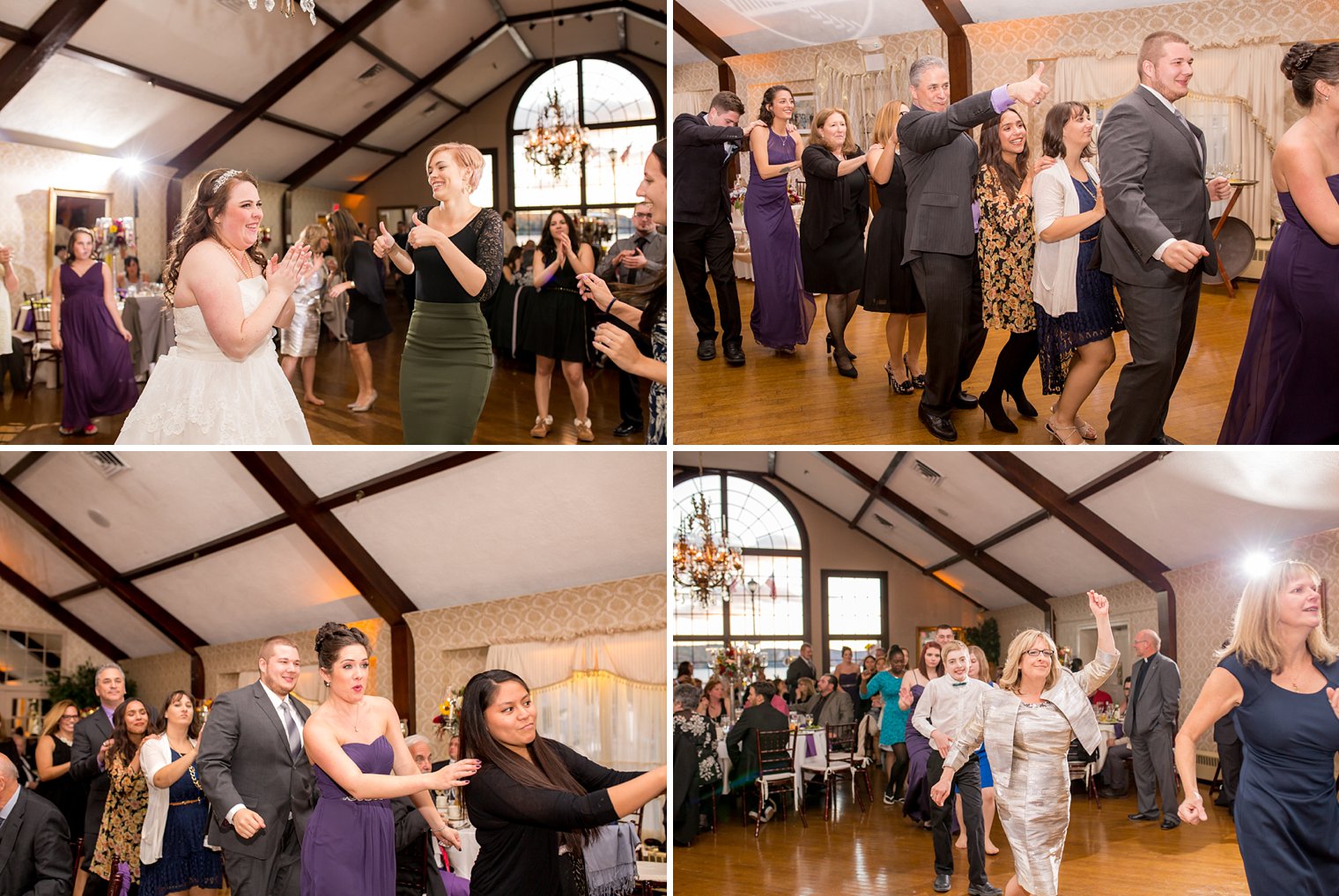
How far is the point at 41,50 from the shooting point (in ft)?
11.3

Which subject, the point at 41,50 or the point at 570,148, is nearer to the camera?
the point at 570,148

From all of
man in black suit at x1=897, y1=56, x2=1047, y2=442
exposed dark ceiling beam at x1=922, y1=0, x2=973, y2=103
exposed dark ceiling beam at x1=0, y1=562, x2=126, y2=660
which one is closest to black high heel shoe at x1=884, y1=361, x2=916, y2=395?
man in black suit at x1=897, y1=56, x2=1047, y2=442

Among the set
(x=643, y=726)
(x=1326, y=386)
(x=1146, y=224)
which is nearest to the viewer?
(x=1146, y=224)

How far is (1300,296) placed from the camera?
9.79ft

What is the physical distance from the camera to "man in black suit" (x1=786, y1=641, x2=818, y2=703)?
3166mm

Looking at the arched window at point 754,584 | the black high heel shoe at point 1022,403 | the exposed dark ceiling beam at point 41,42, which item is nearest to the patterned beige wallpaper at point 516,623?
the arched window at point 754,584

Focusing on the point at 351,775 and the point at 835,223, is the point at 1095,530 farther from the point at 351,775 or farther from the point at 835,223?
the point at 351,775

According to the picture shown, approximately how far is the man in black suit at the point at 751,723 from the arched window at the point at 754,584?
0.36 feet

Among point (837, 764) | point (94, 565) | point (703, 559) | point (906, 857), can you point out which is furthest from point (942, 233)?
point (94, 565)

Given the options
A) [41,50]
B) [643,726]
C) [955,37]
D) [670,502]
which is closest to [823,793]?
[643,726]

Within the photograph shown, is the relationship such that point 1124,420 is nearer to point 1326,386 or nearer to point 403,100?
point 1326,386

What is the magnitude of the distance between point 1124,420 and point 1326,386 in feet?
2.19

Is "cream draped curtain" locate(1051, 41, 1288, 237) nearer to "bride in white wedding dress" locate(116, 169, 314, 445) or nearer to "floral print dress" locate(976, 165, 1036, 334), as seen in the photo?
"floral print dress" locate(976, 165, 1036, 334)

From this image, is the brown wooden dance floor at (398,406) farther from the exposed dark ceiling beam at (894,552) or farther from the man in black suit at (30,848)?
the man in black suit at (30,848)
